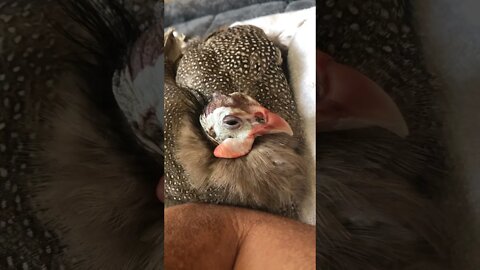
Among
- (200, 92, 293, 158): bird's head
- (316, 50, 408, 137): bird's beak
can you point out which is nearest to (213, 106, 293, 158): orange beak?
(200, 92, 293, 158): bird's head

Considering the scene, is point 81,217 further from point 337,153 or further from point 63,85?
point 337,153

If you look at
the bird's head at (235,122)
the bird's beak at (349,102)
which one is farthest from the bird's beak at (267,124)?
the bird's beak at (349,102)

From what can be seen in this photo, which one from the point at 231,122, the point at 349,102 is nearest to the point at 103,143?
the point at 231,122

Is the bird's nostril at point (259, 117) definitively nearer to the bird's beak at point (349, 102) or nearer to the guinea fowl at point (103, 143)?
the bird's beak at point (349, 102)

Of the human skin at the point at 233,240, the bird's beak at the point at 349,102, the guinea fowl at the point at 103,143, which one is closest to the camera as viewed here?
the bird's beak at the point at 349,102

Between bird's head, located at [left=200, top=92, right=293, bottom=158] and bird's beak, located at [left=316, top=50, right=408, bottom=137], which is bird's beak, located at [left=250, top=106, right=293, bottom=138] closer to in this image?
bird's head, located at [left=200, top=92, right=293, bottom=158]

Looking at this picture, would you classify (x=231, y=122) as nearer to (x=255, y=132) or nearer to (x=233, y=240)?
(x=255, y=132)

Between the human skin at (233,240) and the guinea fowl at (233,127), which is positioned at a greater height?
the guinea fowl at (233,127)
